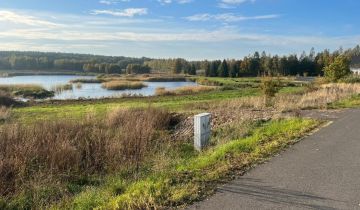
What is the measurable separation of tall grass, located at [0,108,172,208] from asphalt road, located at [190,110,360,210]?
292cm

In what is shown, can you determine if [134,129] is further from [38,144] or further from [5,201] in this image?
[5,201]

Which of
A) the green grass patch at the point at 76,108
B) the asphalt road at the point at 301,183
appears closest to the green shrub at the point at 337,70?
the green grass patch at the point at 76,108

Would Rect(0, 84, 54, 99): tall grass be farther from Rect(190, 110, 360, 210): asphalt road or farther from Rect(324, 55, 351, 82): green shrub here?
Rect(190, 110, 360, 210): asphalt road

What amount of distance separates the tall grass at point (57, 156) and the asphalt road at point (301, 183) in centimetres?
292

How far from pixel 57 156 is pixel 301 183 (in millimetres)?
5355

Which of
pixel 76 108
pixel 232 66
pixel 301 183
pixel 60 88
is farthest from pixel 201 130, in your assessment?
pixel 232 66

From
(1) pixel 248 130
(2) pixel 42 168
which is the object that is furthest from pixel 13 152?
(1) pixel 248 130

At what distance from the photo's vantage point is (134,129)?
11922 millimetres

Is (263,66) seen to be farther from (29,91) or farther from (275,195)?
(275,195)

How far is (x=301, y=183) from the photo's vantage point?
6.88 meters

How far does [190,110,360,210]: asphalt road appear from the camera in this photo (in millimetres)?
5832

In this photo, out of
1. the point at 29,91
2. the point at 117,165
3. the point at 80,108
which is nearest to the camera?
the point at 117,165

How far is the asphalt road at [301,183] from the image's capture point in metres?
5.83

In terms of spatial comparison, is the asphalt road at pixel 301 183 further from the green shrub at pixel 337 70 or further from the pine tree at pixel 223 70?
the pine tree at pixel 223 70
